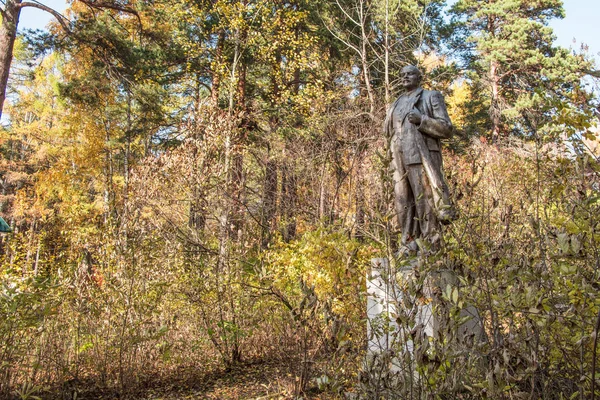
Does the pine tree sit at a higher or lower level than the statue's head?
higher

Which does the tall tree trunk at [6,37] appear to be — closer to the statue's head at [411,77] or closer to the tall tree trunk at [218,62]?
the tall tree trunk at [218,62]

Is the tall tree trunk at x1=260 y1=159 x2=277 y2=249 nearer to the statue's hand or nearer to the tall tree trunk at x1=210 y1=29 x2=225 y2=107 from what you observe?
the tall tree trunk at x1=210 y1=29 x2=225 y2=107

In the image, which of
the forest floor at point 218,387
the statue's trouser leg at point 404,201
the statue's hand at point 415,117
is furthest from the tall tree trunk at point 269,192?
the statue's hand at point 415,117

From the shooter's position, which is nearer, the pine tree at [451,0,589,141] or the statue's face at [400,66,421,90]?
the statue's face at [400,66,421,90]

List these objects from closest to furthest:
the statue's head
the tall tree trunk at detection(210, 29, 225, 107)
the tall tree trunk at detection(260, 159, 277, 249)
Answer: the statue's head → the tall tree trunk at detection(260, 159, 277, 249) → the tall tree trunk at detection(210, 29, 225, 107)

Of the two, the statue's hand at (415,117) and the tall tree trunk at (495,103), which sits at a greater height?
the tall tree trunk at (495,103)

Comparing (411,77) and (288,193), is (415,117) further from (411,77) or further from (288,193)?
(288,193)

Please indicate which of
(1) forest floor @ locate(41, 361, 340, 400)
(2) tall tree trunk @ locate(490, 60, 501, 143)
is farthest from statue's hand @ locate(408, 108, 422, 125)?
(2) tall tree trunk @ locate(490, 60, 501, 143)

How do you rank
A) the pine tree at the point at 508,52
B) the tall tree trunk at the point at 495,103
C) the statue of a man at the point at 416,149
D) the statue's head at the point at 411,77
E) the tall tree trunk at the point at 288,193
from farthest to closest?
the tall tree trunk at the point at 495,103, the pine tree at the point at 508,52, the tall tree trunk at the point at 288,193, the statue's head at the point at 411,77, the statue of a man at the point at 416,149

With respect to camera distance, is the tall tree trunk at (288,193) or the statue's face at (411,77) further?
the tall tree trunk at (288,193)

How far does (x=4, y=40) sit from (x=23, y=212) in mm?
13164

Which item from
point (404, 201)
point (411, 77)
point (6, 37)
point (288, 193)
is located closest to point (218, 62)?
point (288, 193)

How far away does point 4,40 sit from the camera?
23.4ft

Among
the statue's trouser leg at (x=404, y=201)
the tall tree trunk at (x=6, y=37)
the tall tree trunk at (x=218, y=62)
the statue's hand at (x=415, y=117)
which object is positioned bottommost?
the statue's trouser leg at (x=404, y=201)
